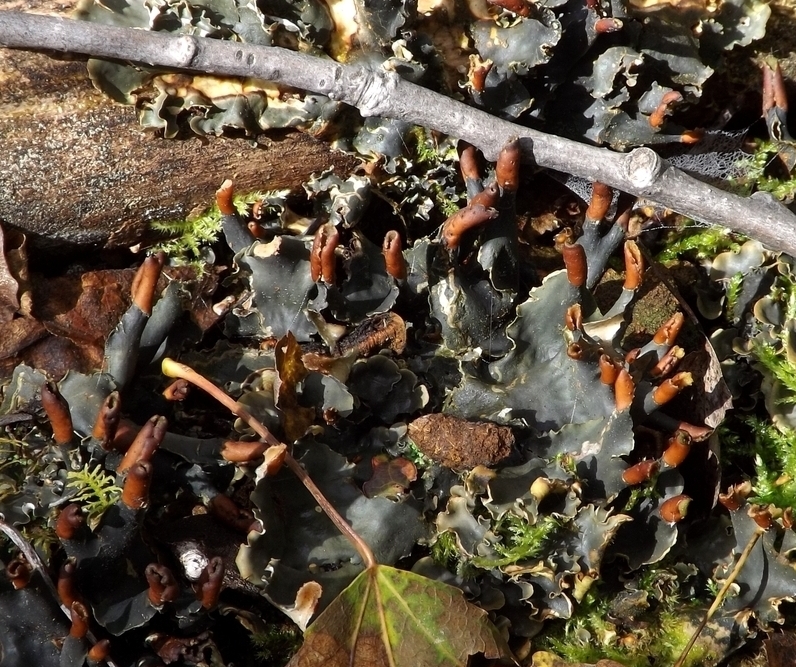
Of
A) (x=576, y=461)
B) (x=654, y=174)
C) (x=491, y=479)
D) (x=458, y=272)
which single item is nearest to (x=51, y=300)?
(x=458, y=272)

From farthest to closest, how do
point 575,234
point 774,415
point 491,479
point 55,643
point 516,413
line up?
point 575,234 → point 774,415 → point 516,413 → point 491,479 → point 55,643

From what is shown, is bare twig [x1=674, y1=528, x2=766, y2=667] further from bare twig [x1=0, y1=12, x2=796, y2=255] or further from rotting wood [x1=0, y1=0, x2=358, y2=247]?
rotting wood [x1=0, y1=0, x2=358, y2=247]

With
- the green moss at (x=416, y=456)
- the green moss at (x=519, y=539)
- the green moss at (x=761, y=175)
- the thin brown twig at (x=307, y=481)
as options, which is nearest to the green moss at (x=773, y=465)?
the green moss at (x=519, y=539)

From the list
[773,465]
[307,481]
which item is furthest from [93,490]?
[773,465]

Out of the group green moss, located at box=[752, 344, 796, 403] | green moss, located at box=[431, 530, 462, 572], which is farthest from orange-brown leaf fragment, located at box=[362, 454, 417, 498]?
green moss, located at box=[752, 344, 796, 403]

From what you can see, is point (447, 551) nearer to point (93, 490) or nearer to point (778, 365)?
point (93, 490)

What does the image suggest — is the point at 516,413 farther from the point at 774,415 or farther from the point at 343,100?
the point at 343,100
